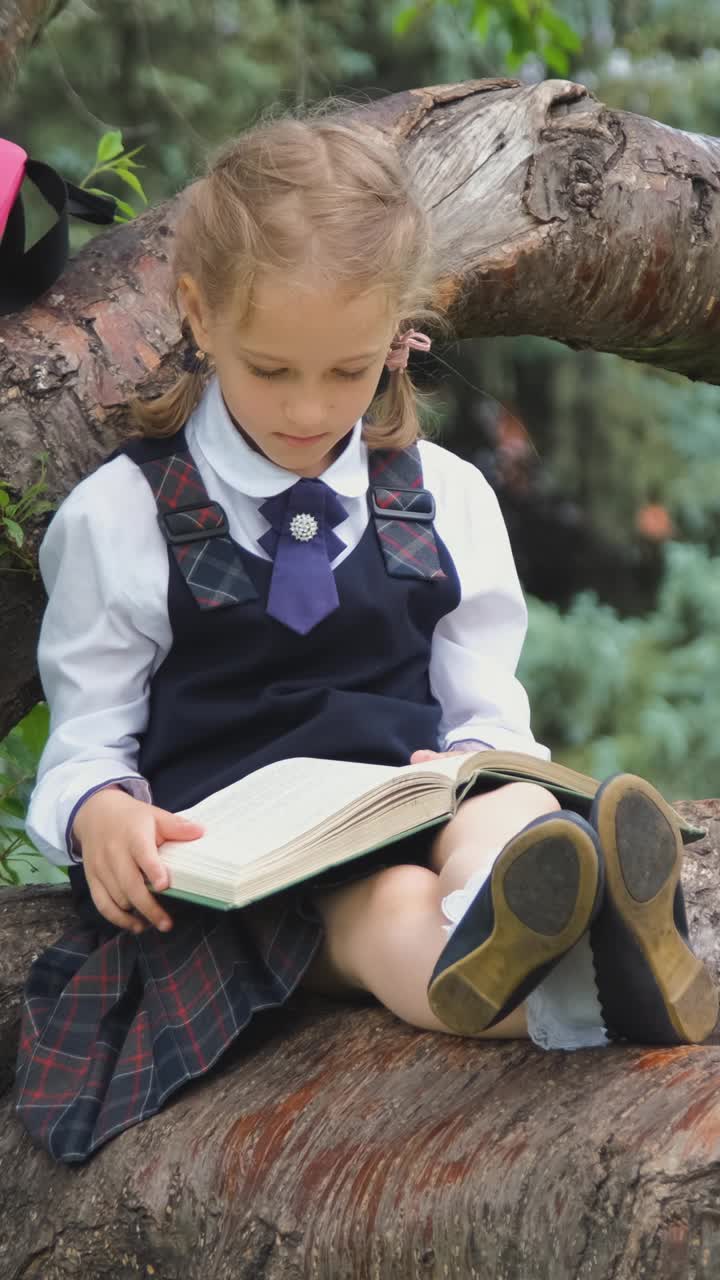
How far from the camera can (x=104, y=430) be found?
2311 millimetres

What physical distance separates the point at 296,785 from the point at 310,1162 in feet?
1.39

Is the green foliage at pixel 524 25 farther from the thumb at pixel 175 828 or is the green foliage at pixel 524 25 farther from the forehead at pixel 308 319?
the thumb at pixel 175 828

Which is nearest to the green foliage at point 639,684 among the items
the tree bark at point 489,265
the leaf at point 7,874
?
the tree bark at point 489,265

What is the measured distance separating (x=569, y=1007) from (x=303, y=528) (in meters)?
0.74

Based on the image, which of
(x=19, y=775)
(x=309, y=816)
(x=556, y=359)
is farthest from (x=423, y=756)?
(x=556, y=359)

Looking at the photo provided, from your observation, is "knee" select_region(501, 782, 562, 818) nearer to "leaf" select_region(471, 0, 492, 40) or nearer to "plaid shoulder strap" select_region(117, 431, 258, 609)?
"plaid shoulder strap" select_region(117, 431, 258, 609)

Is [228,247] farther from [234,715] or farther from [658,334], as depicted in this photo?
[658,334]

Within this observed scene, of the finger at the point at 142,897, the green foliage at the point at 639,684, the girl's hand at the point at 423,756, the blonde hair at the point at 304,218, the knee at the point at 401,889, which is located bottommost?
the green foliage at the point at 639,684

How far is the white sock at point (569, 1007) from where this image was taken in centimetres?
155

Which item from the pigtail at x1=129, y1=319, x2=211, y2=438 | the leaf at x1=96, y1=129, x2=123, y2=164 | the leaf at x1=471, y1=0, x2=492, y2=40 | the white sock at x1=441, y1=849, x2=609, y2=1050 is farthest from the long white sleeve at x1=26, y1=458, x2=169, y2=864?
the leaf at x1=471, y1=0, x2=492, y2=40

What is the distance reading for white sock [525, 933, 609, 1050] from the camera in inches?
61.2

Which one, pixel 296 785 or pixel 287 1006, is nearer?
pixel 296 785

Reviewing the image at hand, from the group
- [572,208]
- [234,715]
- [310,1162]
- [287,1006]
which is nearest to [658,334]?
[572,208]

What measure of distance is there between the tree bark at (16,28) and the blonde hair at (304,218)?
650 millimetres
